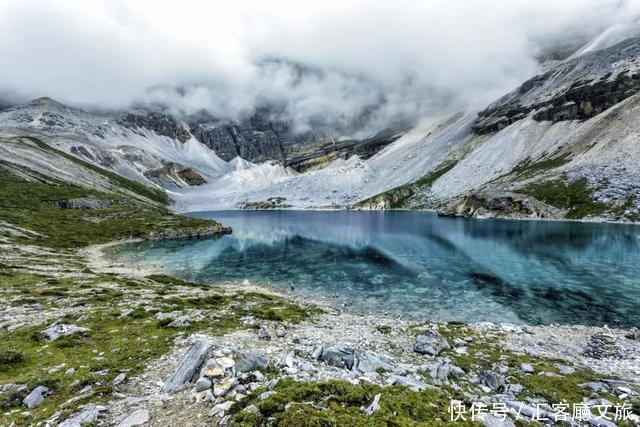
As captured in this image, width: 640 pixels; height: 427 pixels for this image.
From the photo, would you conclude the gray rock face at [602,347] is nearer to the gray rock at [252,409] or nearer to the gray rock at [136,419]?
the gray rock at [252,409]

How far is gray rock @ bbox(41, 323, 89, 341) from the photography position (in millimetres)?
20459

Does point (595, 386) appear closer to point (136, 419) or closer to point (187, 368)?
point (187, 368)

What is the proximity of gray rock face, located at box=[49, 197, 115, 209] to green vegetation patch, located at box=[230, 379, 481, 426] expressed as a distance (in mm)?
171703

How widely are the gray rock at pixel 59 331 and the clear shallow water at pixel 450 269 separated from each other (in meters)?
26.6

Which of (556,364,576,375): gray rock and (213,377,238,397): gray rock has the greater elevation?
(213,377,238,397): gray rock

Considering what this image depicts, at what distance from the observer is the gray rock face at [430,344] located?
21.1m

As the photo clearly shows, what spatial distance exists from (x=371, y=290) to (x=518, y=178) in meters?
176

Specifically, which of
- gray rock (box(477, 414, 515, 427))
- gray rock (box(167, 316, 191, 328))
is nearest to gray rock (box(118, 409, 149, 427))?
gray rock (box(477, 414, 515, 427))

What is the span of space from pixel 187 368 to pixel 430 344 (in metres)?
15.0

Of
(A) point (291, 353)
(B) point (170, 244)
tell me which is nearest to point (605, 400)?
(A) point (291, 353)

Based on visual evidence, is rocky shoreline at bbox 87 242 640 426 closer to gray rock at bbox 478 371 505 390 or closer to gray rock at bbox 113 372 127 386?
gray rock at bbox 478 371 505 390

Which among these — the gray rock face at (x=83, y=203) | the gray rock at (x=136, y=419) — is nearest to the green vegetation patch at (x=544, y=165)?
the gray rock at (x=136, y=419)

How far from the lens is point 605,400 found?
46.1ft

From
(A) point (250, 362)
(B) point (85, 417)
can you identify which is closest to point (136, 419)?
(B) point (85, 417)
